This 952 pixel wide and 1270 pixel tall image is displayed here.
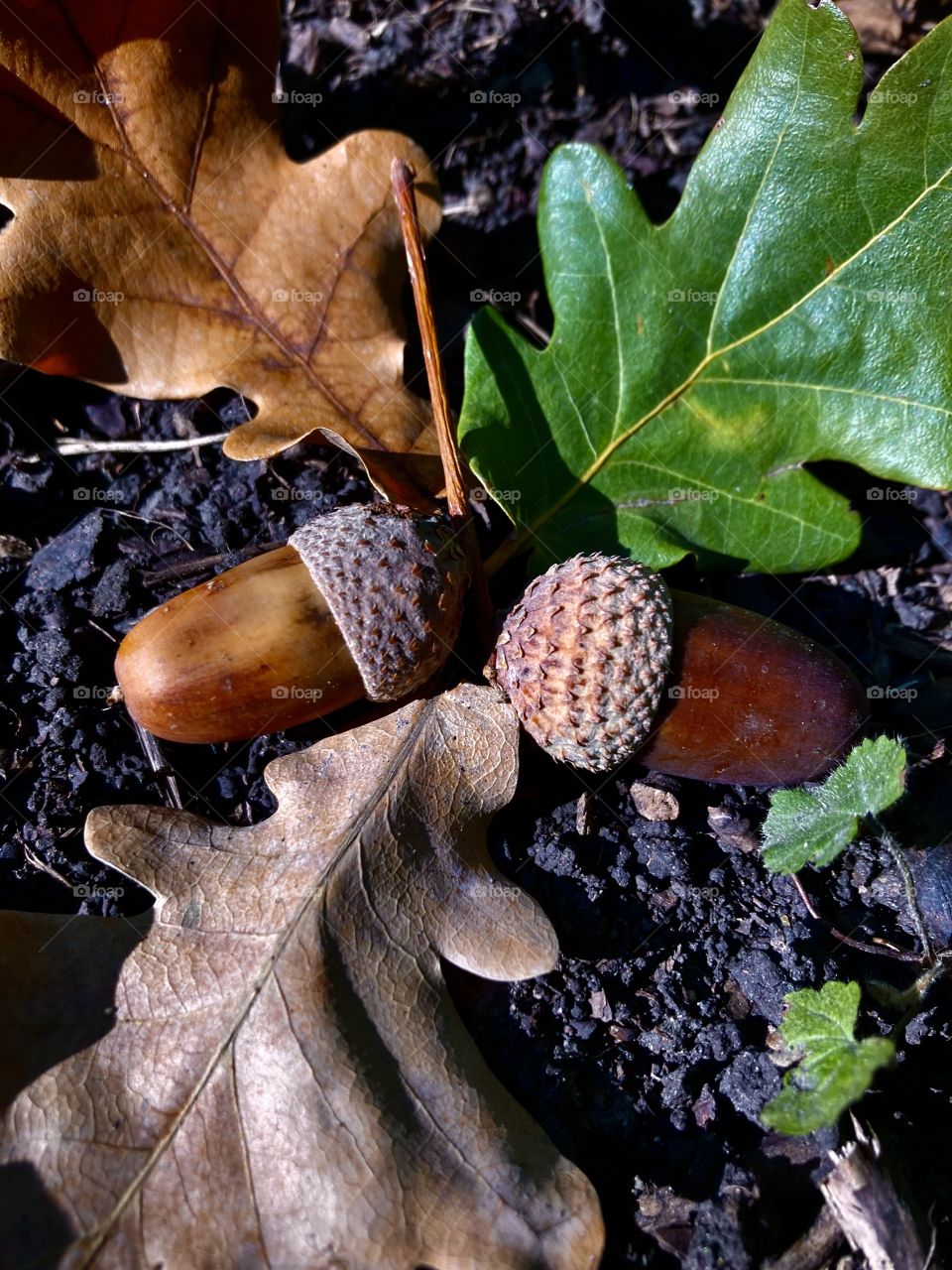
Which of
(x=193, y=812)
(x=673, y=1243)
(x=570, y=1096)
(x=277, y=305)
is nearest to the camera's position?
Answer: (x=673, y=1243)

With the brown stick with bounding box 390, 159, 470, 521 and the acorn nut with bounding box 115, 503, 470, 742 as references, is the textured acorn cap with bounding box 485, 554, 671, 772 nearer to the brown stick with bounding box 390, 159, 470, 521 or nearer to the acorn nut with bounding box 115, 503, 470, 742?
the acorn nut with bounding box 115, 503, 470, 742

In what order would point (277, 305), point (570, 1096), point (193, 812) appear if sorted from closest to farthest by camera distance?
point (570, 1096) → point (193, 812) → point (277, 305)

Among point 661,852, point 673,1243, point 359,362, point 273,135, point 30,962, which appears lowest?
point 673,1243

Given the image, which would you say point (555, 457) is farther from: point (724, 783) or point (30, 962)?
point (30, 962)

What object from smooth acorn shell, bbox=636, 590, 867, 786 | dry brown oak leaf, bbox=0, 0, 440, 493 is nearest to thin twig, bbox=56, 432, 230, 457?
dry brown oak leaf, bbox=0, 0, 440, 493

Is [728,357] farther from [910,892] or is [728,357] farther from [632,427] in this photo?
[910,892]

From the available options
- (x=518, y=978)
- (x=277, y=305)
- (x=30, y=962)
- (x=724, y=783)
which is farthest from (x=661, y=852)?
(x=277, y=305)

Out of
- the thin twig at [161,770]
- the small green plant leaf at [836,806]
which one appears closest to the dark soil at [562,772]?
the thin twig at [161,770]

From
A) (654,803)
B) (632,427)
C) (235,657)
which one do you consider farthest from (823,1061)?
(632,427)

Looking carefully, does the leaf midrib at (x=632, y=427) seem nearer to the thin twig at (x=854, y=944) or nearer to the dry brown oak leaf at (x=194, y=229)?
the dry brown oak leaf at (x=194, y=229)
